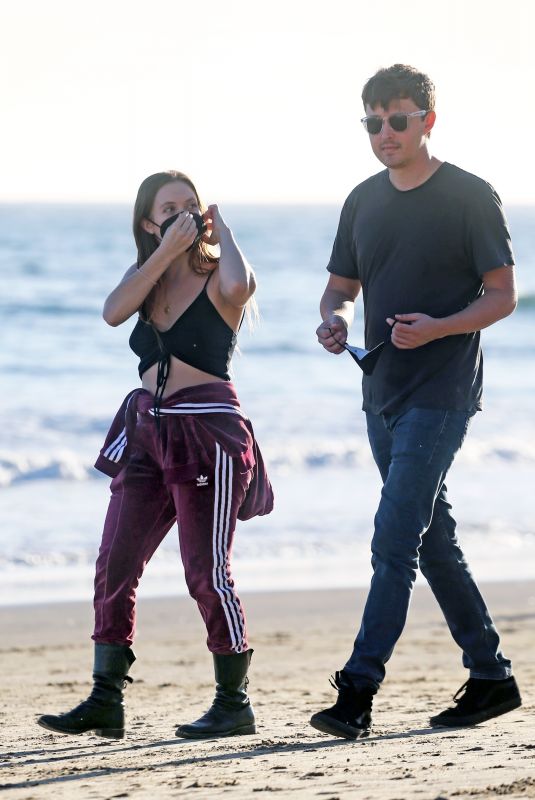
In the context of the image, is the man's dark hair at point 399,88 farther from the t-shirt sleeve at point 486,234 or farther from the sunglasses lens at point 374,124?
the t-shirt sleeve at point 486,234

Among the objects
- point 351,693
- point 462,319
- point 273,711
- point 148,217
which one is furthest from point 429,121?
point 273,711

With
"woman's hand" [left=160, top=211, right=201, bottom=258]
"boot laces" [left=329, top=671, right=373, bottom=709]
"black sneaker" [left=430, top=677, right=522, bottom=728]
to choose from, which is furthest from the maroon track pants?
"black sneaker" [left=430, top=677, right=522, bottom=728]

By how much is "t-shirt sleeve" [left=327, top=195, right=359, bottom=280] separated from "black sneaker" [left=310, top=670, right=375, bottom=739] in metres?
1.24

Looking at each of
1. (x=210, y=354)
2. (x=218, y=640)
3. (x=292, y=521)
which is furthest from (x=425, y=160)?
(x=292, y=521)

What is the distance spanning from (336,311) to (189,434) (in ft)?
2.08

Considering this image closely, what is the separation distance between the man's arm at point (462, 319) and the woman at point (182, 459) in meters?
0.48

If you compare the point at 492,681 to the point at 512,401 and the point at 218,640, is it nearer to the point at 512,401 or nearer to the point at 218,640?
the point at 218,640

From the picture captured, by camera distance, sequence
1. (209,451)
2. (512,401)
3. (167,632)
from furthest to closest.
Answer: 1. (512,401)
2. (167,632)
3. (209,451)

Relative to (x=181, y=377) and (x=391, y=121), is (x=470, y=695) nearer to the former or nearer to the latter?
(x=181, y=377)

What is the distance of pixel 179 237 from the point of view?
12.3 feet

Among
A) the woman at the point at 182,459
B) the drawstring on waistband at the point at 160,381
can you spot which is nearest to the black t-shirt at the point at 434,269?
the woman at the point at 182,459

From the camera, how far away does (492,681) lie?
3910 millimetres

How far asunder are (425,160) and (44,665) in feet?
9.61

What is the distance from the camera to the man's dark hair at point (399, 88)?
3768mm
